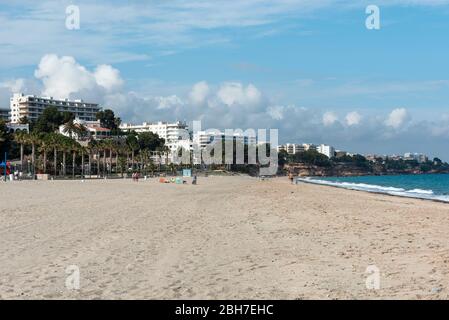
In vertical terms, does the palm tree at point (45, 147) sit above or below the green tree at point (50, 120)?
below

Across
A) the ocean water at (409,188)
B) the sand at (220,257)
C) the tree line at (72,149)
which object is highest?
the tree line at (72,149)

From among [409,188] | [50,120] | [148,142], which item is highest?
[50,120]

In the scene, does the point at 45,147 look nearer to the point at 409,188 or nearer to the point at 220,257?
the point at 409,188

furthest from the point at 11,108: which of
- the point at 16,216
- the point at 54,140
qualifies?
the point at 16,216

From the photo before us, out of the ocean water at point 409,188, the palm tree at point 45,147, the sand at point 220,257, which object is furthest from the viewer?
the palm tree at point 45,147

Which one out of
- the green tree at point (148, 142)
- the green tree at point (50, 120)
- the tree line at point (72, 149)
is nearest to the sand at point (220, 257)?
the tree line at point (72, 149)

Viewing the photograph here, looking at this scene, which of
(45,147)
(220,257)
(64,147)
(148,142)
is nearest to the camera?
(220,257)

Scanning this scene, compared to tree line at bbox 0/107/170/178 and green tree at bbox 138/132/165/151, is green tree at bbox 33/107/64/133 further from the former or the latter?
green tree at bbox 138/132/165/151

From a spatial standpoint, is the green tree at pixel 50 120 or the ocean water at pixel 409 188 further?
the green tree at pixel 50 120

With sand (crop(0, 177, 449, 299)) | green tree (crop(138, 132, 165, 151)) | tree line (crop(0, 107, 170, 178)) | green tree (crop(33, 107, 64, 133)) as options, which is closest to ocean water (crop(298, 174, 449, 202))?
sand (crop(0, 177, 449, 299))

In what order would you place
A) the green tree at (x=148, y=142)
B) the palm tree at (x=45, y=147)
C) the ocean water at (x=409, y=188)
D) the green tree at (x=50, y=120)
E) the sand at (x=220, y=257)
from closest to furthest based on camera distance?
the sand at (x=220, y=257)
the ocean water at (x=409, y=188)
the palm tree at (x=45, y=147)
the green tree at (x=50, y=120)
the green tree at (x=148, y=142)

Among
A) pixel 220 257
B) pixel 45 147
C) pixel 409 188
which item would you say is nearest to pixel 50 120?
pixel 45 147

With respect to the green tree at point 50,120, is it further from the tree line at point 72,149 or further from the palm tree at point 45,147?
the palm tree at point 45,147

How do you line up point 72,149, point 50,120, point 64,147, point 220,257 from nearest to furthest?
point 220,257
point 64,147
point 72,149
point 50,120
